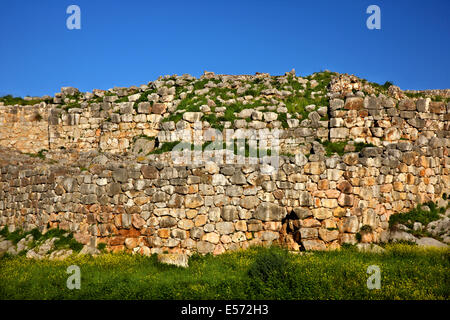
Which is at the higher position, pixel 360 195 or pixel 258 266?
pixel 360 195

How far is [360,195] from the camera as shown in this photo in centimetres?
1207

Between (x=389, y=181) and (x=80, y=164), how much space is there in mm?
11703

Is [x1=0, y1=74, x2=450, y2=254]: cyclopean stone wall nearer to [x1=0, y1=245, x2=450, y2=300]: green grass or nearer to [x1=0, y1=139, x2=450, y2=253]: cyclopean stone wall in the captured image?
[x1=0, y1=139, x2=450, y2=253]: cyclopean stone wall

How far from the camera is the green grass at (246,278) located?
8266 millimetres

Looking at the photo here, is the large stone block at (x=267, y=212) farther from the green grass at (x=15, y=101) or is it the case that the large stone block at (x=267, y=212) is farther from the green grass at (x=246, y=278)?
the green grass at (x=15, y=101)

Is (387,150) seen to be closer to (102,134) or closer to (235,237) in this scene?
(235,237)

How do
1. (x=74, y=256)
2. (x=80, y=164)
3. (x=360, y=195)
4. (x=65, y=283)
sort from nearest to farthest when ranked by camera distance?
(x=65, y=283), (x=74, y=256), (x=360, y=195), (x=80, y=164)

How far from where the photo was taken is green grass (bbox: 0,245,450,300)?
8266 mm

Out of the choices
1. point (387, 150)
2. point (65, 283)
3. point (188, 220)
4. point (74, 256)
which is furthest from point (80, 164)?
point (387, 150)

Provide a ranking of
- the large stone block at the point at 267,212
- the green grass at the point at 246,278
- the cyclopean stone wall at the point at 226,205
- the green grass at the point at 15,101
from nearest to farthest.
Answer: the green grass at the point at 246,278
the cyclopean stone wall at the point at 226,205
the large stone block at the point at 267,212
the green grass at the point at 15,101

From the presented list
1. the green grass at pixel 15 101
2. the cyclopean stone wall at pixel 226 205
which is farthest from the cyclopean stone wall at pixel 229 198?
the green grass at pixel 15 101

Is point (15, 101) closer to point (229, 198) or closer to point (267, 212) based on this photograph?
point (229, 198)

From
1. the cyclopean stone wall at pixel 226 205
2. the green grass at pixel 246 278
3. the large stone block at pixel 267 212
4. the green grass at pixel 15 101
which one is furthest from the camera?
the green grass at pixel 15 101

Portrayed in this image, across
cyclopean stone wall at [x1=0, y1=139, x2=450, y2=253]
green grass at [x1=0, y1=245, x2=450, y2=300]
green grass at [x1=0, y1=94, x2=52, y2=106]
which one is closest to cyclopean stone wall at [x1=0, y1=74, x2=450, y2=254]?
cyclopean stone wall at [x1=0, y1=139, x2=450, y2=253]
